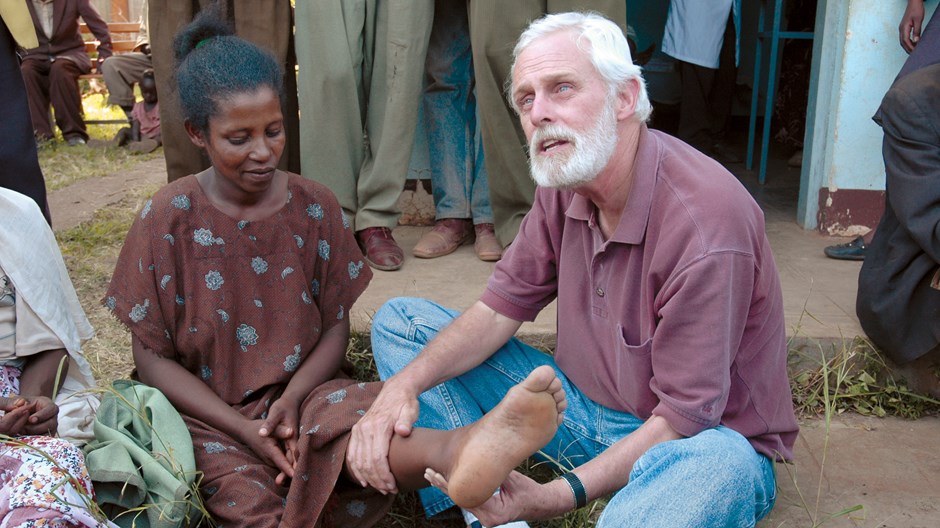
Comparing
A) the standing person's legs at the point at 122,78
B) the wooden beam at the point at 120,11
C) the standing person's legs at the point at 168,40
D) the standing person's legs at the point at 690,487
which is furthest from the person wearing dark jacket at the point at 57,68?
the standing person's legs at the point at 690,487

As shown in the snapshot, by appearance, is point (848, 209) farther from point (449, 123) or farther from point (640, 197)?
point (640, 197)

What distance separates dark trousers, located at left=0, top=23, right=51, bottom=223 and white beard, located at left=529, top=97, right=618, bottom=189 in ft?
8.75

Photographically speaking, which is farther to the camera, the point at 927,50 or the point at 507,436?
the point at 927,50

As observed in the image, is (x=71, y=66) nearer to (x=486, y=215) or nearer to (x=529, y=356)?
(x=486, y=215)

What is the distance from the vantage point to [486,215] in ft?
12.9

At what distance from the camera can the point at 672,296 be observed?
6.24 ft

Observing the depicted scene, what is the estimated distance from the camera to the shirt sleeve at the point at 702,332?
1.84 meters

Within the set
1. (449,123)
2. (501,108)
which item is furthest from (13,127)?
(501,108)

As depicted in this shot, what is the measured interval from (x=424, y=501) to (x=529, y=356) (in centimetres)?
49

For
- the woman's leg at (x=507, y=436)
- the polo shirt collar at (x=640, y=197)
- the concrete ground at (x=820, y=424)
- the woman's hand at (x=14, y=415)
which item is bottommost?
the concrete ground at (x=820, y=424)

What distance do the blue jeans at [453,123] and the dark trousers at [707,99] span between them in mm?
2081

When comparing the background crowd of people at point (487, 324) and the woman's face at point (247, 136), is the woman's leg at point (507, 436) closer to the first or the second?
the background crowd of people at point (487, 324)

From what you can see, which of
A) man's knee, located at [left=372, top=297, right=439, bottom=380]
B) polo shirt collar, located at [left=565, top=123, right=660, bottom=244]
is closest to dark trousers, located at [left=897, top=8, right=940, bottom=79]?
polo shirt collar, located at [left=565, top=123, right=660, bottom=244]

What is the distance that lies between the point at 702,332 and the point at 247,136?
1292 millimetres
